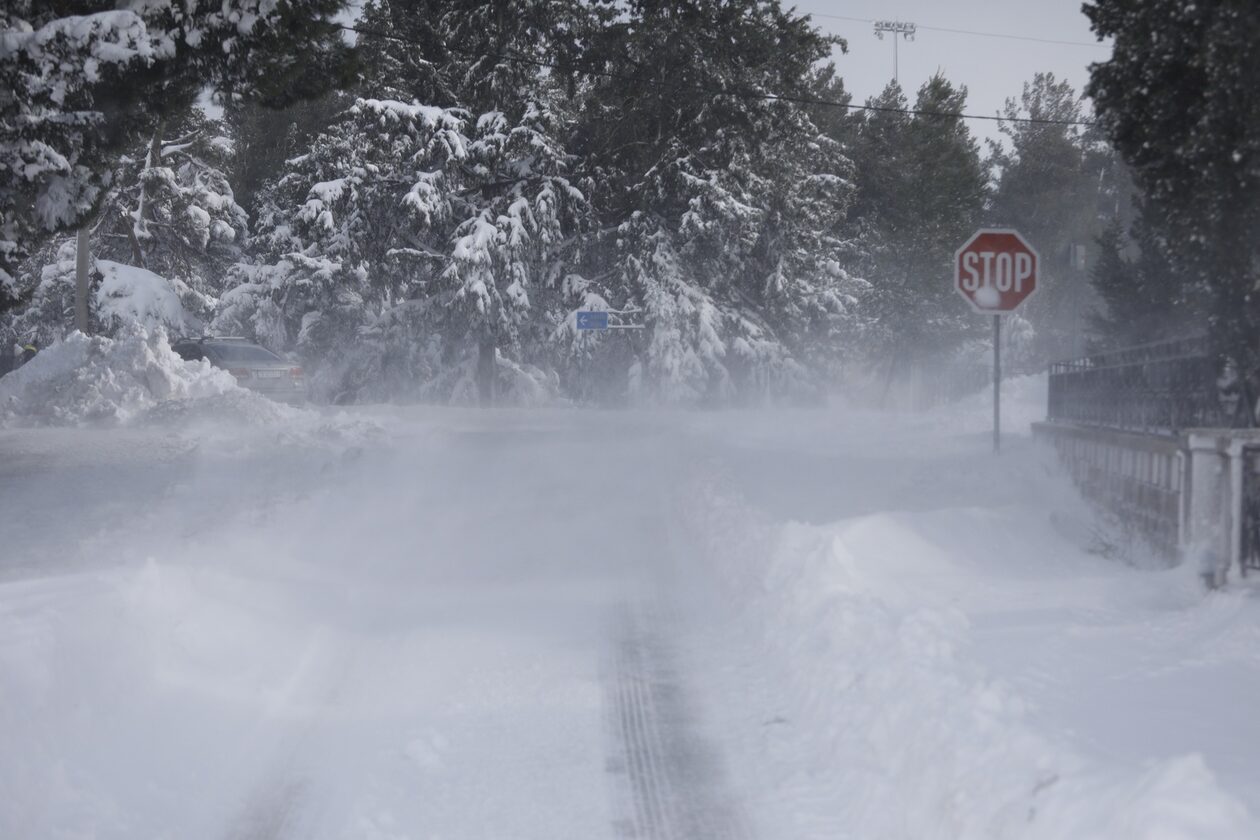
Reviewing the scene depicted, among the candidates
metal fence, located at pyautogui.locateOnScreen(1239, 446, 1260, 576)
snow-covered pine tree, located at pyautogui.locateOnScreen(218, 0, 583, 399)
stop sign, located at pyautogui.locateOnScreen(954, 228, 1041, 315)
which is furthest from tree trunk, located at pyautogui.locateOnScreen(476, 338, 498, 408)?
metal fence, located at pyautogui.locateOnScreen(1239, 446, 1260, 576)

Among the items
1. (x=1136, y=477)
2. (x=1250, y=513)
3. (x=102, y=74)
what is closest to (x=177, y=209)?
(x=102, y=74)

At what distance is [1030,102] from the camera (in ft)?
259

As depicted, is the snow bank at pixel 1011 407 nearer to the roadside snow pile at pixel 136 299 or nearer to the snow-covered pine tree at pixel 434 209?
the snow-covered pine tree at pixel 434 209

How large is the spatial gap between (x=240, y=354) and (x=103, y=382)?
4.19 meters

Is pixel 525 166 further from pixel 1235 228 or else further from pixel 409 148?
pixel 1235 228

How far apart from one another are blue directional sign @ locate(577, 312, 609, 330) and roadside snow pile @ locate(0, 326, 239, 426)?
→ 1022cm

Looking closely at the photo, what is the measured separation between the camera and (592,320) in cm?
3042

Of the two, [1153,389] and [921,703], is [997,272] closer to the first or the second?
[1153,389]

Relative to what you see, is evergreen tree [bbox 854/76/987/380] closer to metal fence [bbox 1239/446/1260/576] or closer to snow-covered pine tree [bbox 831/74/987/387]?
snow-covered pine tree [bbox 831/74/987/387]

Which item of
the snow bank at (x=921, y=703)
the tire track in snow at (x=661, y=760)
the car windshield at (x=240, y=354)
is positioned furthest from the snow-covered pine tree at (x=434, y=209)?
the tire track in snow at (x=661, y=760)

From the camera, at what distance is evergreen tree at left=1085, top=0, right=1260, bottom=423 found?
8.88 metres

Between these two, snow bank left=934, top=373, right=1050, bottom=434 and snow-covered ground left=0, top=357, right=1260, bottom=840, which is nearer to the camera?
snow-covered ground left=0, top=357, right=1260, bottom=840

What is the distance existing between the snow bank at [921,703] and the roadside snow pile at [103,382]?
1414 centimetres

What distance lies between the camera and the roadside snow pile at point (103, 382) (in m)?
20.9
